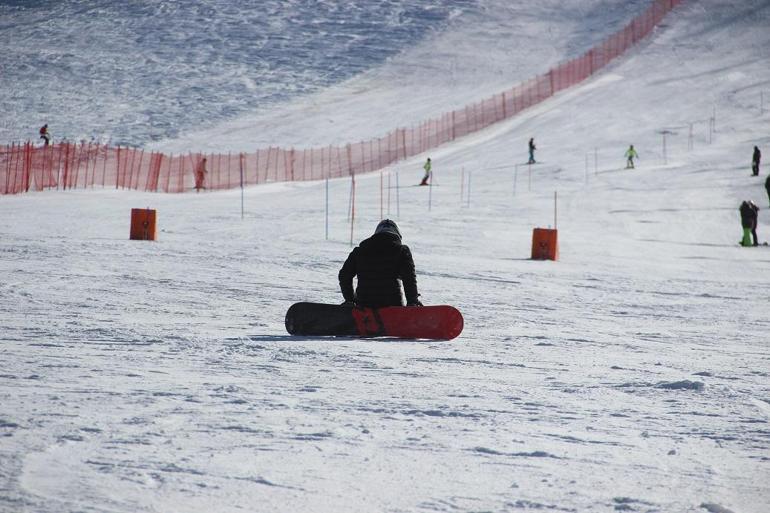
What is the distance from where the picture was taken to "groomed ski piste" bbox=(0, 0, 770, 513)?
418cm

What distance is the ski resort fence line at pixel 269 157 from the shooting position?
37422mm

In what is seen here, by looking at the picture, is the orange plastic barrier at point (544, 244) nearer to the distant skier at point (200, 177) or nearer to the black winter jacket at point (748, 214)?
the black winter jacket at point (748, 214)

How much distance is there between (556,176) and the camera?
1510 inches

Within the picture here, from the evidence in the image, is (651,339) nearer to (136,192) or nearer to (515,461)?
(515,461)

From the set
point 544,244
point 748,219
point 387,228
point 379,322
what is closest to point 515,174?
point 748,219

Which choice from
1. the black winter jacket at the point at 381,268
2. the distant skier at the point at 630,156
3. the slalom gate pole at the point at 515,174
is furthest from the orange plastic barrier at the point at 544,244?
the distant skier at the point at 630,156

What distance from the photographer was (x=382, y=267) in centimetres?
815

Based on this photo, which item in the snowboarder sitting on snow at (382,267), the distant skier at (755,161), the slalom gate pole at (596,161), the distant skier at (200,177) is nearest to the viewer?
the snowboarder sitting on snow at (382,267)

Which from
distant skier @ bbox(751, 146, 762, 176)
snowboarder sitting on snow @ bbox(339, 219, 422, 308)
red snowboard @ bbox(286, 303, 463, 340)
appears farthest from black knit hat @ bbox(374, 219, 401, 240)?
distant skier @ bbox(751, 146, 762, 176)

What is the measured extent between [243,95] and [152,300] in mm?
53854

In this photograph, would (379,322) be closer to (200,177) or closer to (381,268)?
(381,268)

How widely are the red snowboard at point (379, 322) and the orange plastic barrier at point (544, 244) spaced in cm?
1017

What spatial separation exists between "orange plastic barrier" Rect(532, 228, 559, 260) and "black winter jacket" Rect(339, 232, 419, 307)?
10410 millimetres

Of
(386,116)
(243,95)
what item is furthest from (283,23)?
(386,116)
